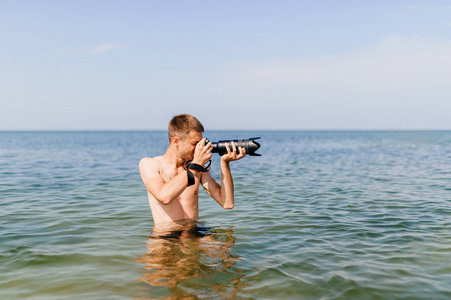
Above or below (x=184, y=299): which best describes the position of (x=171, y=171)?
above

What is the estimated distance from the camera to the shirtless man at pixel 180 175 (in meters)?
4.31

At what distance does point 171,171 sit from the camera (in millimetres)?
4926

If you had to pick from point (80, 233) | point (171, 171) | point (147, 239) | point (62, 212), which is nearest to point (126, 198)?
point (62, 212)

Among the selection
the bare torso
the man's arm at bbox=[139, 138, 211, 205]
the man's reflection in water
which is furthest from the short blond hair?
the man's reflection in water

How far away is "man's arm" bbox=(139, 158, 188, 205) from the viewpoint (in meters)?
4.31

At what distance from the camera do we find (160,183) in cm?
458

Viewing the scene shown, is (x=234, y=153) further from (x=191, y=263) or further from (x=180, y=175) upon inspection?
(x=191, y=263)

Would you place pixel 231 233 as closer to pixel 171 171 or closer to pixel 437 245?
pixel 171 171

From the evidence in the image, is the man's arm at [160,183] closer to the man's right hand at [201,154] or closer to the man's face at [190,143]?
the man's right hand at [201,154]

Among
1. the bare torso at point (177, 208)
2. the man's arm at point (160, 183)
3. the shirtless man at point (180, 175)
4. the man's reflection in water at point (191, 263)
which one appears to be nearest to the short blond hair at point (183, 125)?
the shirtless man at point (180, 175)

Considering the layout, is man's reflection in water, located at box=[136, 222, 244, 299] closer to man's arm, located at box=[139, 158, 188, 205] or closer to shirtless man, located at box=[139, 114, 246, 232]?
shirtless man, located at box=[139, 114, 246, 232]

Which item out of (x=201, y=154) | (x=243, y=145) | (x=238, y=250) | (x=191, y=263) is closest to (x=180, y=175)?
(x=201, y=154)

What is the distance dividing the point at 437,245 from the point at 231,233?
9.89ft

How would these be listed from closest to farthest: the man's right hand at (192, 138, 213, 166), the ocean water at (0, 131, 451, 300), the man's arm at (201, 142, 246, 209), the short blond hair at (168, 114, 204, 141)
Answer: the ocean water at (0, 131, 451, 300) → the man's right hand at (192, 138, 213, 166) → the short blond hair at (168, 114, 204, 141) → the man's arm at (201, 142, 246, 209)
